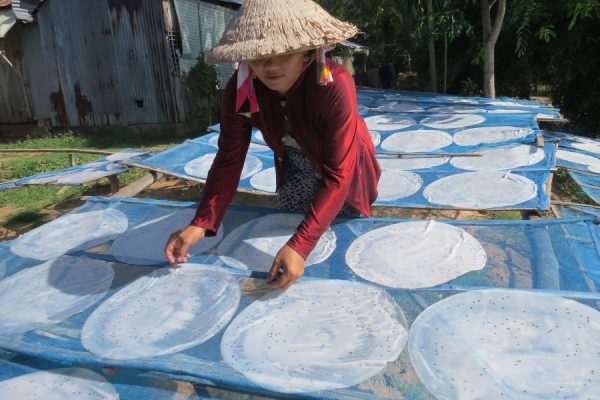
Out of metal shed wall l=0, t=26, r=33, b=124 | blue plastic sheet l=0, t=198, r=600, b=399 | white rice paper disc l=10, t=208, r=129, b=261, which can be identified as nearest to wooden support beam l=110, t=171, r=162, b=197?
white rice paper disc l=10, t=208, r=129, b=261

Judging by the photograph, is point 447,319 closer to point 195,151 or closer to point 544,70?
point 195,151

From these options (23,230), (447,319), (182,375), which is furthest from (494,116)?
(23,230)

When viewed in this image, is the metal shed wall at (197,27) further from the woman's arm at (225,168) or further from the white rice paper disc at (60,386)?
the white rice paper disc at (60,386)

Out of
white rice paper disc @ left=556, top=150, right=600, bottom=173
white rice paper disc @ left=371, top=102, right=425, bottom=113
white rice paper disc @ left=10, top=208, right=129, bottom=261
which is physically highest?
white rice paper disc @ left=371, top=102, right=425, bottom=113

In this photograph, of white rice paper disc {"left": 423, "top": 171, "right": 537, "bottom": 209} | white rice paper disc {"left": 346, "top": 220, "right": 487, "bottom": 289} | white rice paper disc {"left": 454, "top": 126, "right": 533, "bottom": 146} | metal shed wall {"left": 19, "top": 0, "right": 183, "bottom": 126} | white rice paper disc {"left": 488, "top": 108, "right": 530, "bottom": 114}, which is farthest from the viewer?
metal shed wall {"left": 19, "top": 0, "right": 183, "bottom": 126}

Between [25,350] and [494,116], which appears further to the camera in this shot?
[494,116]

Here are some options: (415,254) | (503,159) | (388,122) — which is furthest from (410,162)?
(415,254)

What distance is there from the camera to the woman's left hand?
1194 millimetres

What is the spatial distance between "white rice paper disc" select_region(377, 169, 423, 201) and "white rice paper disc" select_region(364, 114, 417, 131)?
145 cm

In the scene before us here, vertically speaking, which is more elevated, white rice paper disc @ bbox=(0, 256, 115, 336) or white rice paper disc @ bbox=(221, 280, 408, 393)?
white rice paper disc @ bbox=(0, 256, 115, 336)

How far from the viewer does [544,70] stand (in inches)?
299

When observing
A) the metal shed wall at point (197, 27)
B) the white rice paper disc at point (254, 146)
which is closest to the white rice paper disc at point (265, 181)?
the white rice paper disc at point (254, 146)

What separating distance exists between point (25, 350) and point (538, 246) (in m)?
1.64

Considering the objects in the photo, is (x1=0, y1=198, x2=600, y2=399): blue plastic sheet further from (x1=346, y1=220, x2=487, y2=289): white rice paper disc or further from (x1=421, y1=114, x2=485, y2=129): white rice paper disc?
(x1=421, y1=114, x2=485, y2=129): white rice paper disc
